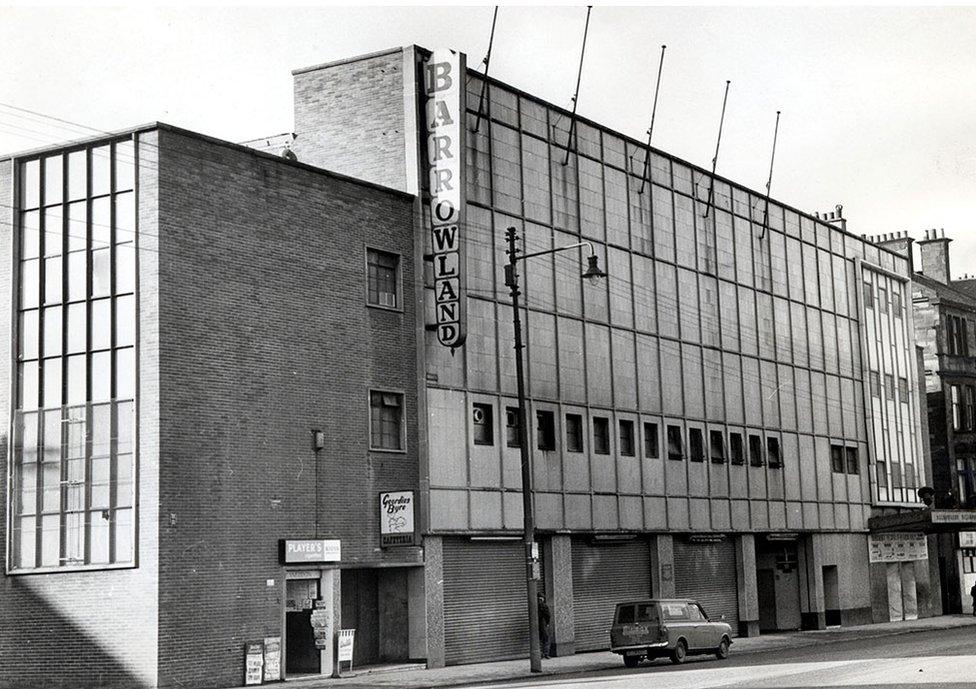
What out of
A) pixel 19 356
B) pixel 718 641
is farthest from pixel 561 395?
pixel 19 356

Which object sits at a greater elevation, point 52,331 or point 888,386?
point 888,386

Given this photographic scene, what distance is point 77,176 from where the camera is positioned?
2938 cm

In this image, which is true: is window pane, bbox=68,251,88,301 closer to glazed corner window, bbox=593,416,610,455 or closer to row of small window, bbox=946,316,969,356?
glazed corner window, bbox=593,416,610,455

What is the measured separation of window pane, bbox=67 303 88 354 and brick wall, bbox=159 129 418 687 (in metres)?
2.21

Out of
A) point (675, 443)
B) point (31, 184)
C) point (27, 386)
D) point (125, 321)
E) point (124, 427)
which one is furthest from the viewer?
point (675, 443)

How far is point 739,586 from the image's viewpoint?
45938 millimetres

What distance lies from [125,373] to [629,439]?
17867 millimetres

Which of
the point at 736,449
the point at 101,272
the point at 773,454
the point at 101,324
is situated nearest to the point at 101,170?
the point at 101,272

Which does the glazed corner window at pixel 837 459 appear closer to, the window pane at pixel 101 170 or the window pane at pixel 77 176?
the window pane at pixel 101 170

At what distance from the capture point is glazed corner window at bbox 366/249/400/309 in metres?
33.0

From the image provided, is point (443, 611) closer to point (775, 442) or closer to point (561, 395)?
point (561, 395)

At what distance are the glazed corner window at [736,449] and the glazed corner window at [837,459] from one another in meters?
7.13

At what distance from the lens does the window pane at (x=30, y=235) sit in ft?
97.4

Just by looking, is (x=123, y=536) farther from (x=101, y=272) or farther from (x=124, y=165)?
(x=124, y=165)
